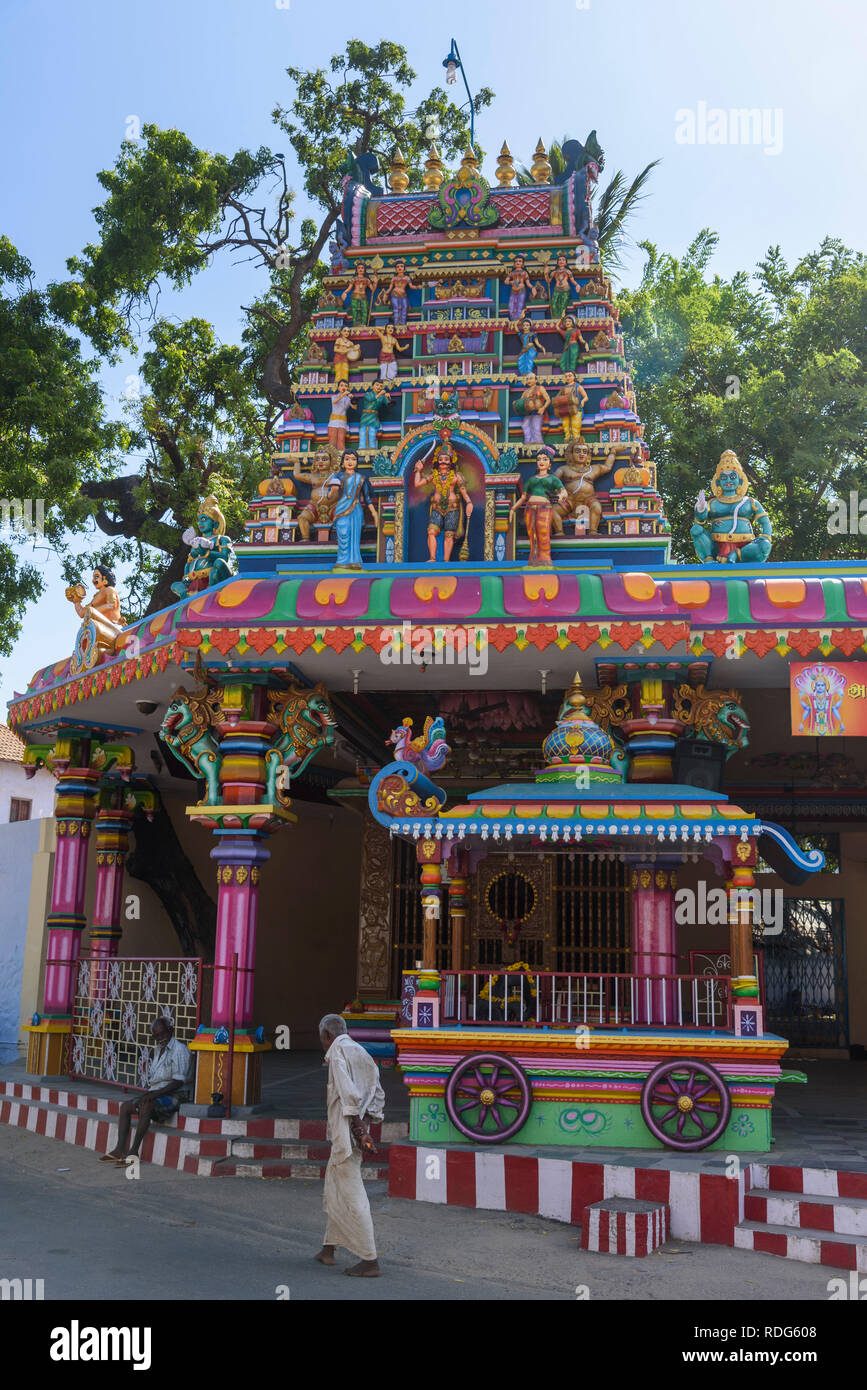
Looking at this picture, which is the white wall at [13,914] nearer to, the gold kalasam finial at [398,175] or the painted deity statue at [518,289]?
the painted deity statue at [518,289]

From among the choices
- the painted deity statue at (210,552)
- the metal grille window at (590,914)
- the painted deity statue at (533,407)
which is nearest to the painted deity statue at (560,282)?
the painted deity statue at (533,407)

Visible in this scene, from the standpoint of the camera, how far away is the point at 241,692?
9.87 metres

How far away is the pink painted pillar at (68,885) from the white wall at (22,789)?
17902 mm

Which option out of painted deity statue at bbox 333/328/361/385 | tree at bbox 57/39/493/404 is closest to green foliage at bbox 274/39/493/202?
tree at bbox 57/39/493/404

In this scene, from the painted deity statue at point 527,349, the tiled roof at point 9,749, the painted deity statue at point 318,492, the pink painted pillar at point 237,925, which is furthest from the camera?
the tiled roof at point 9,749

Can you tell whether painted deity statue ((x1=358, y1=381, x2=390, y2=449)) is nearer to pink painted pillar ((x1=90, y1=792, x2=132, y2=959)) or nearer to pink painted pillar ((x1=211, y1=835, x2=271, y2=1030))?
pink painted pillar ((x1=211, y1=835, x2=271, y2=1030))

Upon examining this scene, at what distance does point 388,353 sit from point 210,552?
3.04 metres

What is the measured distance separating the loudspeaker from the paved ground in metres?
3.93

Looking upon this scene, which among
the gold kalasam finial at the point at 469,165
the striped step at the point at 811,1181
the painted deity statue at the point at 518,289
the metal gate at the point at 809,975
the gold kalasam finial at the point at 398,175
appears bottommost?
the striped step at the point at 811,1181

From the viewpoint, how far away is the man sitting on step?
8766 mm

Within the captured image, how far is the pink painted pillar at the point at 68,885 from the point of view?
12.1 meters

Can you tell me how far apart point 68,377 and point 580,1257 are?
14.3 meters

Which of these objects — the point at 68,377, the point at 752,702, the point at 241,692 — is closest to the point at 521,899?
the point at 752,702
